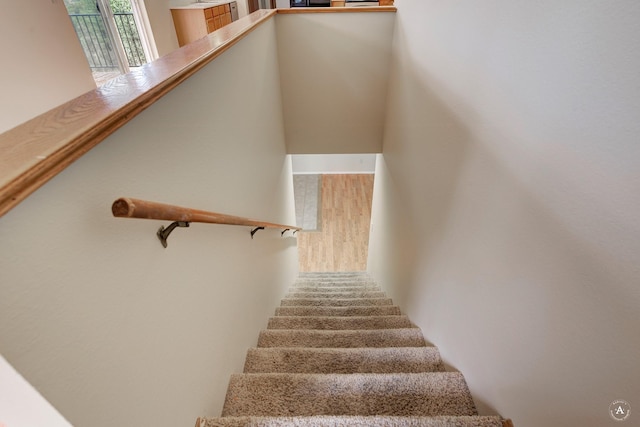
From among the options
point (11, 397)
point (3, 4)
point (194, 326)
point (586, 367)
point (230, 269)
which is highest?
point (3, 4)

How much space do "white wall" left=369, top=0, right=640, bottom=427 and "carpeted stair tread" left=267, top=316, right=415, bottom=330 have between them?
1.94 ft

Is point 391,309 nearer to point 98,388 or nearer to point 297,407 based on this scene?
point 297,407

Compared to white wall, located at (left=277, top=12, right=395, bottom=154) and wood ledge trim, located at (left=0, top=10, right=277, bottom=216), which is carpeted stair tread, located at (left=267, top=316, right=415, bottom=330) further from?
white wall, located at (left=277, top=12, right=395, bottom=154)

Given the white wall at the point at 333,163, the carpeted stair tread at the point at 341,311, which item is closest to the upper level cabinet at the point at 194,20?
the white wall at the point at 333,163

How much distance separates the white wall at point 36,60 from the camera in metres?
2.27

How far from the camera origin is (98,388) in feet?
1.88

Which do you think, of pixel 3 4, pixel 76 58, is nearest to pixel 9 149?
pixel 3 4

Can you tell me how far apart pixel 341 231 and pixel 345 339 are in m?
4.33

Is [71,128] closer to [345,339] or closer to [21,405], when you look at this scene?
[21,405]

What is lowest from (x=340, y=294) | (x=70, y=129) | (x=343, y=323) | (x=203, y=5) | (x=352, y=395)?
(x=340, y=294)

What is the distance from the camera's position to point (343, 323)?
218cm

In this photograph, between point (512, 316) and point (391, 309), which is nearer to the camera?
point (512, 316)

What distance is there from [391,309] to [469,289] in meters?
1.44

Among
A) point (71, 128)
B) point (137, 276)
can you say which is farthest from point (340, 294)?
point (71, 128)
